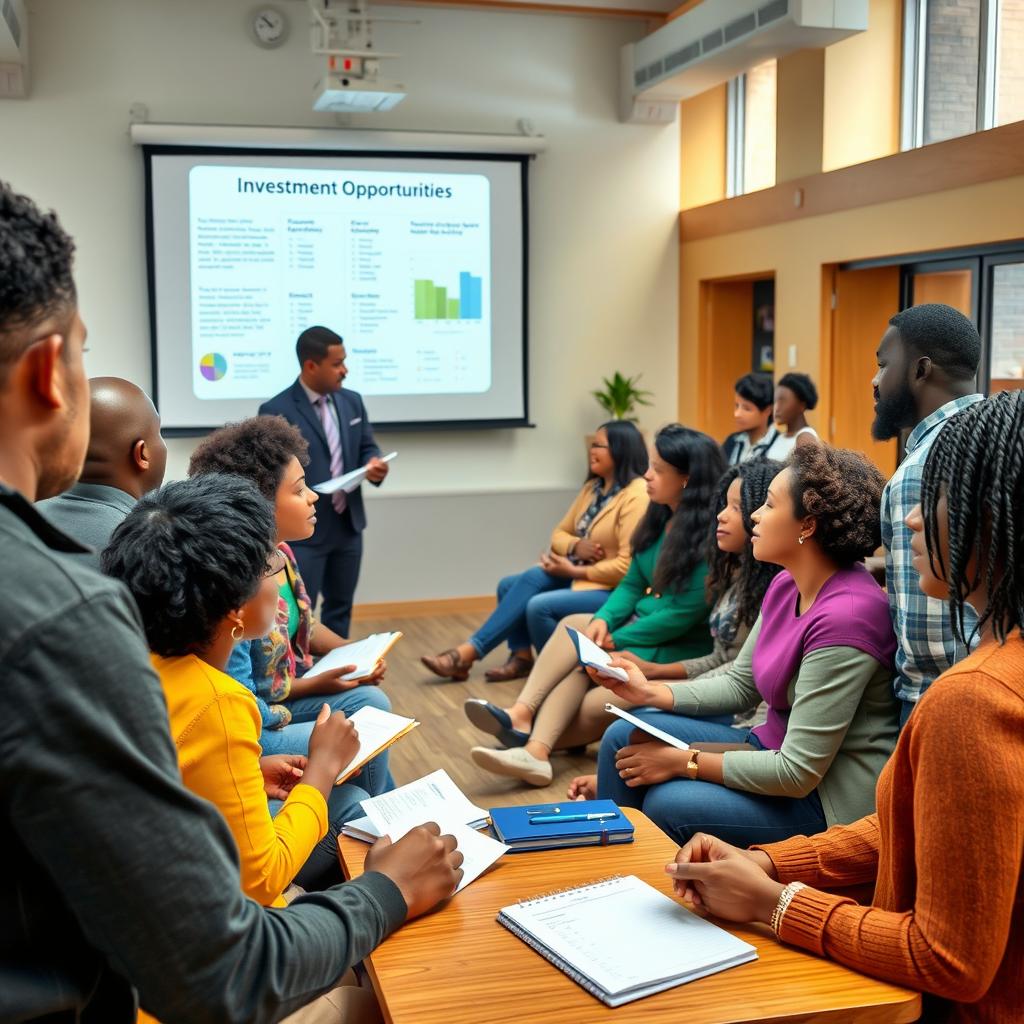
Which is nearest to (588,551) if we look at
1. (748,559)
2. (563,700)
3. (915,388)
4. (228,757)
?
(563,700)

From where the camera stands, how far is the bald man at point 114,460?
239 cm

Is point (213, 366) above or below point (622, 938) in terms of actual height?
above

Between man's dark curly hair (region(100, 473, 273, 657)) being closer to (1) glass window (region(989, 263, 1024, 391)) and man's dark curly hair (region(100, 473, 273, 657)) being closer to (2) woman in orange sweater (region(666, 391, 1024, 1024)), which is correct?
(2) woman in orange sweater (region(666, 391, 1024, 1024))

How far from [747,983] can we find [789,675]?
1.02 meters

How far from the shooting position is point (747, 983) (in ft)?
4.61

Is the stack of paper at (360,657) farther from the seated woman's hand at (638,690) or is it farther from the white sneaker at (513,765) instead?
the white sneaker at (513,765)

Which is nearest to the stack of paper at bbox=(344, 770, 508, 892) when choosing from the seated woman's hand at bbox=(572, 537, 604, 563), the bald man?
the bald man

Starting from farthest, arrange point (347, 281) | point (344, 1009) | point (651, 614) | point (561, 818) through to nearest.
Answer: point (347, 281)
point (651, 614)
point (561, 818)
point (344, 1009)

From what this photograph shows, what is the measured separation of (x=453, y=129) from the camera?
7074mm

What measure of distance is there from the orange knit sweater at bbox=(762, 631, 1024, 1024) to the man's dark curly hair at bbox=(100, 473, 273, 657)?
2.98 ft

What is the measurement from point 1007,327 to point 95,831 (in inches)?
210

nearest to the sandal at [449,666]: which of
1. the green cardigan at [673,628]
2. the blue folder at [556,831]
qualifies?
the green cardigan at [673,628]

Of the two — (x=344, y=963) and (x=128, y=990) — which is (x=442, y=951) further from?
(x=128, y=990)

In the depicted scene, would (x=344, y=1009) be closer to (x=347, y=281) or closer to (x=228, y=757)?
(x=228, y=757)
